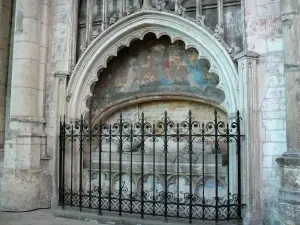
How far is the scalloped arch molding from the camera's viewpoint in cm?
632

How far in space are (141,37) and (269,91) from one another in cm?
281

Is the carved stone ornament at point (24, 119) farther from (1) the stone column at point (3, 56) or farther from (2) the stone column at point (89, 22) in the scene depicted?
(2) the stone column at point (89, 22)

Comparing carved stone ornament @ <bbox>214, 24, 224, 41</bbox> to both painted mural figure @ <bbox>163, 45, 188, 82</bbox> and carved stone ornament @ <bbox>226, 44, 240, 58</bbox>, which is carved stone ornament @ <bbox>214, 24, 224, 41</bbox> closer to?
carved stone ornament @ <bbox>226, 44, 240, 58</bbox>

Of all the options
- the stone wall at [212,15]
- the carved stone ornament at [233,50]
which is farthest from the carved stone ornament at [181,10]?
the carved stone ornament at [233,50]

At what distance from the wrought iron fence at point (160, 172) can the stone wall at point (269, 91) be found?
0.41m

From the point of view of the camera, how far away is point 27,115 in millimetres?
7254

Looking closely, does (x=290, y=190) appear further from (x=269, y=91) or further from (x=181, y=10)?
(x=181, y=10)

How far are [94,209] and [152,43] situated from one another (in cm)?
368

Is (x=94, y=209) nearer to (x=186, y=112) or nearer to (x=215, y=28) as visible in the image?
(x=186, y=112)

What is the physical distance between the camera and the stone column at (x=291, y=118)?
4.79 m

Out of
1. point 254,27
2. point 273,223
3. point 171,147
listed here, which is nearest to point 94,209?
point 171,147

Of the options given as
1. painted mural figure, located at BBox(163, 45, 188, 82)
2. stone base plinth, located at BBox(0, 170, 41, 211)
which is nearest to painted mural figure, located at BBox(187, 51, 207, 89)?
painted mural figure, located at BBox(163, 45, 188, 82)

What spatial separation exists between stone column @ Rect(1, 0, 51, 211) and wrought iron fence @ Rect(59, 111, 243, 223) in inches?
20.2

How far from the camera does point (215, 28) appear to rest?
6.50 meters
